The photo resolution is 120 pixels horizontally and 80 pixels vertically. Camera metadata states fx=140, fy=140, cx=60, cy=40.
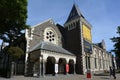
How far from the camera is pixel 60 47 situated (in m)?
29.0

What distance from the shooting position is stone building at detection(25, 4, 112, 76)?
22.7m

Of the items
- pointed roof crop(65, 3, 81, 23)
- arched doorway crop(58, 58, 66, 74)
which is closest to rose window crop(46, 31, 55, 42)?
arched doorway crop(58, 58, 66, 74)

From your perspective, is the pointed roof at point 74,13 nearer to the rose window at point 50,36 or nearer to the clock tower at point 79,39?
the clock tower at point 79,39

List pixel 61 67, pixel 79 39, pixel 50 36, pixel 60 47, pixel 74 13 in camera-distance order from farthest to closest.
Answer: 1. pixel 74 13
2. pixel 79 39
3. pixel 60 47
4. pixel 61 67
5. pixel 50 36

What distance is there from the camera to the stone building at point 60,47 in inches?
895

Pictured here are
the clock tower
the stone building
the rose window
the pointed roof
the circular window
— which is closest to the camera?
the stone building

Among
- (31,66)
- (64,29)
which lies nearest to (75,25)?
(64,29)

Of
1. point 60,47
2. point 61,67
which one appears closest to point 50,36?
point 60,47

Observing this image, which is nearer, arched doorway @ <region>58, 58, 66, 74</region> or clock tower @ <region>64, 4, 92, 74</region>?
arched doorway @ <region>58, 58, 66, 74</region>

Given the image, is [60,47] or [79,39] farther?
→ [79,39]

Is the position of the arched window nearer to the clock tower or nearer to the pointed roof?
the clock tower

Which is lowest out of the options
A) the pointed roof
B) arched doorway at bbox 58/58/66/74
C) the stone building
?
arched doorway at bbox 58/58/66/74

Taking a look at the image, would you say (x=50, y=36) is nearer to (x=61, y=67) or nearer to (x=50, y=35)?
(x=50, y=35)

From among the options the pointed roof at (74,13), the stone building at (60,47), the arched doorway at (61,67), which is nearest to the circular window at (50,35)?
the stone building at (60,47)
